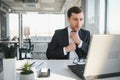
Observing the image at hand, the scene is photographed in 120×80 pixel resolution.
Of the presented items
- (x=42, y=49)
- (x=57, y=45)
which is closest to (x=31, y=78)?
(x=57, y=45)

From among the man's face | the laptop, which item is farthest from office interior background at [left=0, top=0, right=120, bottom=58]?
the laptop

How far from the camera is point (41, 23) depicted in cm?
1162

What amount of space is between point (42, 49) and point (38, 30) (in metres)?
1.66

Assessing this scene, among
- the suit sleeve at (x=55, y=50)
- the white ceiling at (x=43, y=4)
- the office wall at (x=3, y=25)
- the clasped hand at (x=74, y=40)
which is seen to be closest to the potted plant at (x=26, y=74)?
the clasped hand at (x=74, y=40)

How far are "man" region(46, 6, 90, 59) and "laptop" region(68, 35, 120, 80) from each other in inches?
28.2

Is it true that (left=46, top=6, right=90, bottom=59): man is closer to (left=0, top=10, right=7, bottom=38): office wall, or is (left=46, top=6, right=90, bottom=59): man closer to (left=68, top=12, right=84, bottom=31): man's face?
(left=68, top=12, right=84, bottom=31): man's face

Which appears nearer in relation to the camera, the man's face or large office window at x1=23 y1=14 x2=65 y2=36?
the man's face

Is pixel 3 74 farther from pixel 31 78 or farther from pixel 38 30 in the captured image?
pixel 38 30

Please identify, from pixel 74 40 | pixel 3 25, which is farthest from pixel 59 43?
pixel 3 25

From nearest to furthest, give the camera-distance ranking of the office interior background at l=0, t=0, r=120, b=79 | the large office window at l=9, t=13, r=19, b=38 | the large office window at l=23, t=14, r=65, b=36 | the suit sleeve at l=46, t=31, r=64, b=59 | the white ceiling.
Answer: the suit sleeve at l=46, t=31, r=64, b=59 < the white ceiling < the office interior background at l=0, t=0, r=120, b=79 < the large office window at l=9, t=13, r=19, b=38 < the large office window at l=23, t=14, r=65, b=36

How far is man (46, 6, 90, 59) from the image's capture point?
192 centimetres

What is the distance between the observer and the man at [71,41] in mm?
1918

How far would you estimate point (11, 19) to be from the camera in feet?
37.8

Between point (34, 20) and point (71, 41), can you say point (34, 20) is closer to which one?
point (34, 20)
